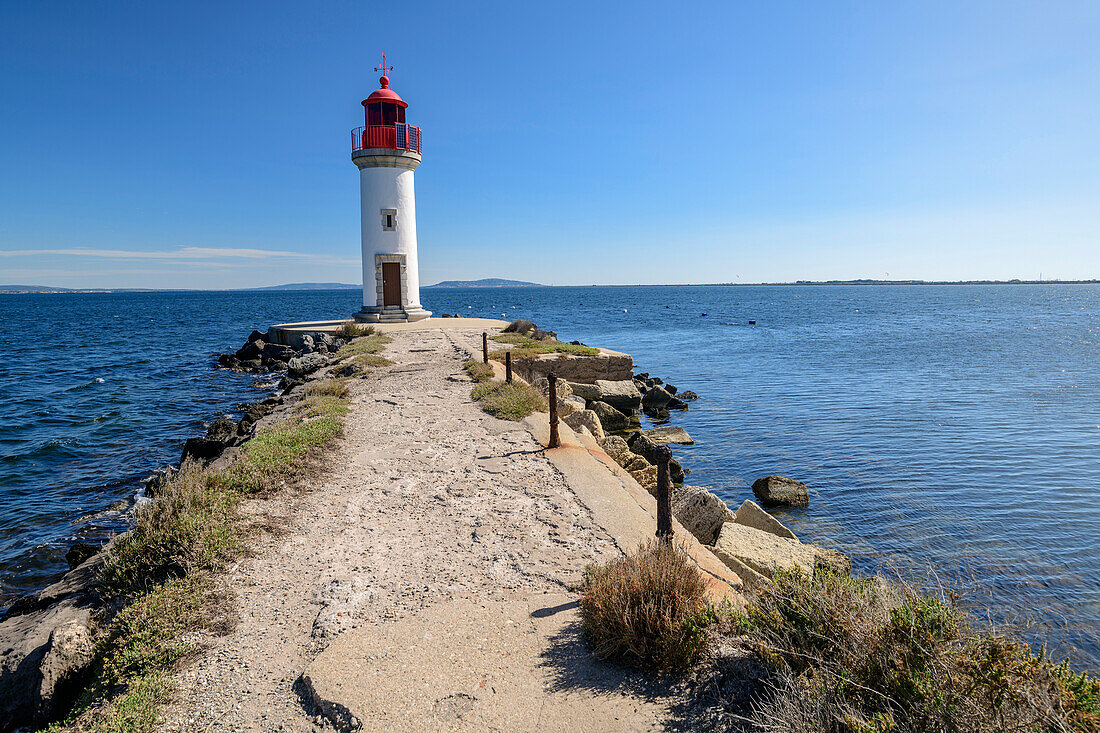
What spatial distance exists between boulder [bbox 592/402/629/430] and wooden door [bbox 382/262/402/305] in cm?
1456

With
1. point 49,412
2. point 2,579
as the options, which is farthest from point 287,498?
point 49,412

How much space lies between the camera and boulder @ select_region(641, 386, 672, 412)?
20344 mm

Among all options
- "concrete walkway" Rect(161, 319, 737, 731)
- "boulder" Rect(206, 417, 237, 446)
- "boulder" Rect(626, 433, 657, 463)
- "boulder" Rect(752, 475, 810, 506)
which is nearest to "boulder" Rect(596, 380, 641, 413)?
"boulder" Rect(626, 433, 657, 463)

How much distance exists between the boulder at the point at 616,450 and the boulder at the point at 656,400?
26.6 ft

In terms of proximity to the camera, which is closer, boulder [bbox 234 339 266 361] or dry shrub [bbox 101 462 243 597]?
dry shrub [bbox 101 462 243 597]

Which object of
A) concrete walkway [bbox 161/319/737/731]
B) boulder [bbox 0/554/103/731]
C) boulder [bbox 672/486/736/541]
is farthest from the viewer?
boulder [bbox 672/486/736/541]

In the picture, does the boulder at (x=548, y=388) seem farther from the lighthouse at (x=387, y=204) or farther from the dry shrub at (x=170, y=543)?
the lighthouse at (x=387, y=204)

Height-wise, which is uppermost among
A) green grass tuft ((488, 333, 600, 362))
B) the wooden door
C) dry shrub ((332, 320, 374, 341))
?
the wooden door

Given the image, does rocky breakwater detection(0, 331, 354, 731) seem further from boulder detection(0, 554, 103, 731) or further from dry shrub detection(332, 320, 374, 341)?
dry shrub detection(332, 320, 374, 341)

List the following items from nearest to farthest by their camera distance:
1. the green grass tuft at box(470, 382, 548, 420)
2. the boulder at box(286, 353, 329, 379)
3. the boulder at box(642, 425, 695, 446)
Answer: the green grass tuft at box(470, 382, 548, 420), the boulder at box(642, 425, 695, 446), the boulder at box(286, 353, 329, 379)

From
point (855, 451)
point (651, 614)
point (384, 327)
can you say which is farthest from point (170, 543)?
point (384, 327)

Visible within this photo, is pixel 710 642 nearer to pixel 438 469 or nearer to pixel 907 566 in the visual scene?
pixel 438 469

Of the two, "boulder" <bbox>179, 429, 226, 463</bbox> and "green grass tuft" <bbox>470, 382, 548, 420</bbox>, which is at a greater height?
"green grass tuft" <bbox>470, 382, 548, 420</bbox>

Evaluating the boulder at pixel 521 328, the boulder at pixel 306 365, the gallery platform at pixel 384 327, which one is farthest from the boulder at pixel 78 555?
the boulder at pixel 521 328
